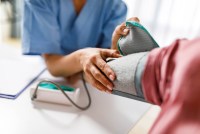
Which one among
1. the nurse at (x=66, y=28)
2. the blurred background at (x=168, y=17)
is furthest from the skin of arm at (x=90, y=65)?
the blurred background at (x=168, y=17)

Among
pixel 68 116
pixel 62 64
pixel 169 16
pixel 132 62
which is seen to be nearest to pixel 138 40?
pixel 132 62

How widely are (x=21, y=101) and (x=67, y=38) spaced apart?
0.30 meters

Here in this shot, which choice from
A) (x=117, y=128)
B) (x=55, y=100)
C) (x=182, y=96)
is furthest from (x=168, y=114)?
(x=55, y=100)

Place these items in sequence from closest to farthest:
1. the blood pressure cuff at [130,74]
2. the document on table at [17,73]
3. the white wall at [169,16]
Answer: the blood pressure cuff at [130,74] → the document on table at [17,73] → the white wall at [169,16]

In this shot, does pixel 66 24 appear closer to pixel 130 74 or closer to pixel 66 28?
pixel 66 28

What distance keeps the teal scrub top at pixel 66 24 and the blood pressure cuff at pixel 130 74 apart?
1.24ft

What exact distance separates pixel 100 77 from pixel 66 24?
36 centimetres

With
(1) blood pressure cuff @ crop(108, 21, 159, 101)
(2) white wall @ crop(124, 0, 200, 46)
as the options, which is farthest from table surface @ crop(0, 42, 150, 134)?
(2) white wall @ crop(124, 0, 200, 46)

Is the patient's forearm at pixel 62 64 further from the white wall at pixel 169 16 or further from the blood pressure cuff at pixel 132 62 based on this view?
the white wall at pixel 169 16

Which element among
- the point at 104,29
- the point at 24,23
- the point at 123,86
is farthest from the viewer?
the point at 104,29

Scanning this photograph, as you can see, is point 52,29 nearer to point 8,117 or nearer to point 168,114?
point 8,117

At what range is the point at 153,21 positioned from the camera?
1.47 meters

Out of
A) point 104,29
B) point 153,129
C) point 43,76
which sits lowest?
point 43,76

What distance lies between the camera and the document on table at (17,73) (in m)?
0.76
